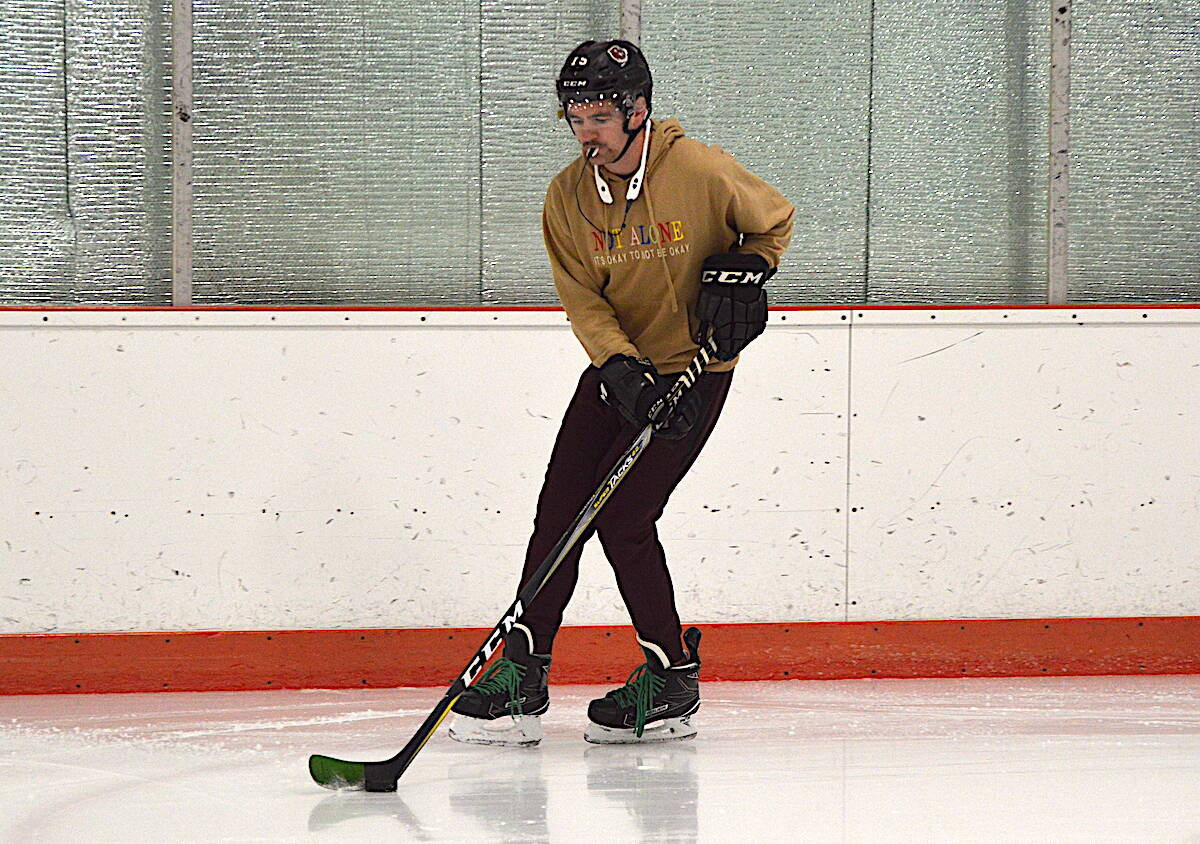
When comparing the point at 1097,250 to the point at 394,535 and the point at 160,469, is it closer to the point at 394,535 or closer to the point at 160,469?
the point at 394,535

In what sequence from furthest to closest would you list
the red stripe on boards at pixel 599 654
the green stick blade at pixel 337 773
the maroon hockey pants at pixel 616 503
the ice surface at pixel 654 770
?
the red stripe on boards at pixel 599 654, the maroon hockey pants at pixel 616 503, the green stick blade at pixel 337 773, the ice surface at pixel 654 770

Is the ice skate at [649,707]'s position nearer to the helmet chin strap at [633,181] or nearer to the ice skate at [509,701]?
the ice skate at [509,701]

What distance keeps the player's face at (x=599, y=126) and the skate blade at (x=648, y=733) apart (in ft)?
3.41

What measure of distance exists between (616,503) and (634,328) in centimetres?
32

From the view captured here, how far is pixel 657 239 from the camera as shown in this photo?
2.33m

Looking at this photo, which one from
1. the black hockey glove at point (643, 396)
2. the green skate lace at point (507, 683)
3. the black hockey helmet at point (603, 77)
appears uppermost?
the black hockey helmet at point (603, 77)

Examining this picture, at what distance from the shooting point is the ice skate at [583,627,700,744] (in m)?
2.47

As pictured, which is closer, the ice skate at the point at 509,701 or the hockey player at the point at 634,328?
the hockey player at the point at 634,328

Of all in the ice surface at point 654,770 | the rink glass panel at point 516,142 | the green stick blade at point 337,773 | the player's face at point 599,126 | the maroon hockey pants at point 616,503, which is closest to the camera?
the ice surface at point 654,770

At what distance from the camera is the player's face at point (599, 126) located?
223cm

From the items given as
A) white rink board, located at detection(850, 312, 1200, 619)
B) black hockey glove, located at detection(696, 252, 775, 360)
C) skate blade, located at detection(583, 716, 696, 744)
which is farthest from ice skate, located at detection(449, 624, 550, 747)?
white rink board, located at detection(850, 312, 1200, 619)

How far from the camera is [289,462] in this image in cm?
295

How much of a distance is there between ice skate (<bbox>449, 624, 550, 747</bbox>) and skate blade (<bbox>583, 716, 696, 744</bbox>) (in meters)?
0.10

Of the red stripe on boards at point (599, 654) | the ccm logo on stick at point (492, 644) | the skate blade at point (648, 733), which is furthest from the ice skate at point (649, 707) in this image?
the red stripe on boards at point (599, 654)
